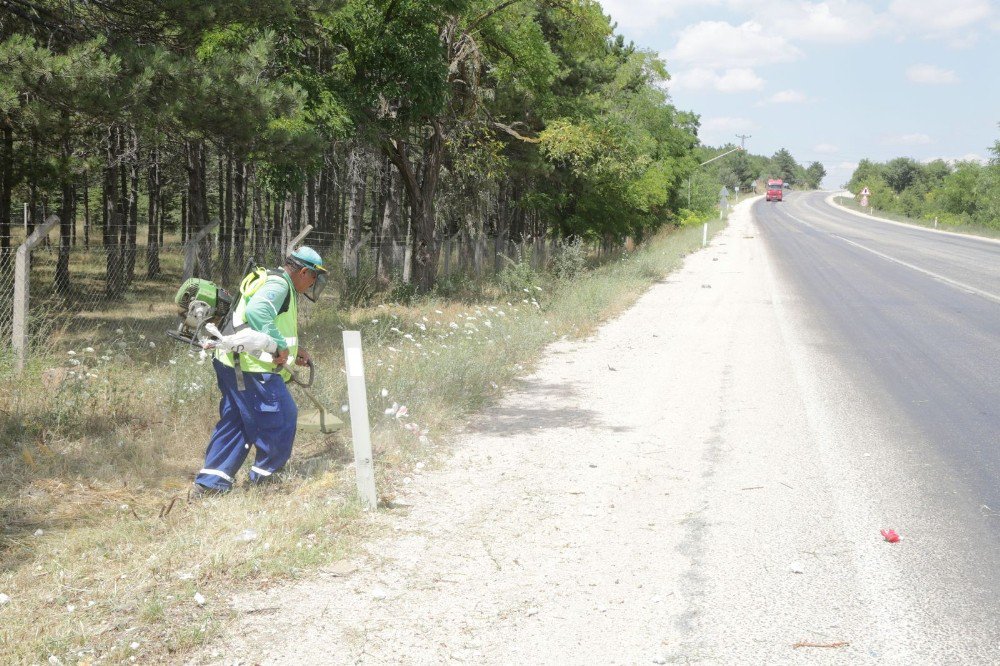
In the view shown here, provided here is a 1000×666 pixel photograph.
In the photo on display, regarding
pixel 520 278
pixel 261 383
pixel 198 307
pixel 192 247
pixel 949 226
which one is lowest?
pixel 261 383

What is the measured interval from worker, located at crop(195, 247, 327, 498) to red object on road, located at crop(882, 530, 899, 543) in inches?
150

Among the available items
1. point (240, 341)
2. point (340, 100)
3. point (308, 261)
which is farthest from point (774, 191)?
point (240, 341)

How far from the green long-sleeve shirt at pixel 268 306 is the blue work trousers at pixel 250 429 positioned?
301 mm

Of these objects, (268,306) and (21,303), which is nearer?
(268,306)

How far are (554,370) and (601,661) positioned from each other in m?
6.84

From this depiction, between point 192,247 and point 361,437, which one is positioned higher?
point 192,247

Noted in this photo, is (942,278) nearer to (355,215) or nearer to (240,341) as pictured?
(355,215)

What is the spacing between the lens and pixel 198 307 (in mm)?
5352

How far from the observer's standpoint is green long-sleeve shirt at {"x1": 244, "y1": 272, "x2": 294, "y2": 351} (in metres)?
5.36

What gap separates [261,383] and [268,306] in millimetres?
514

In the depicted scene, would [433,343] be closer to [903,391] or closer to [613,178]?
[903,391]

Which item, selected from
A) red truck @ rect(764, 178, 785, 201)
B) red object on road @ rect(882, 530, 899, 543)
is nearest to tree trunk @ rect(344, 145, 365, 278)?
red object on road @ rect(882, 530, 899, 543)

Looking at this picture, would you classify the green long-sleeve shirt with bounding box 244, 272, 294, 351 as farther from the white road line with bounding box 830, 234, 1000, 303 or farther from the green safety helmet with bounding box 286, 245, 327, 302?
the white road line with bounding box 830, 234, 1000, 303

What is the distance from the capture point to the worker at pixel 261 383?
17.7 ft
